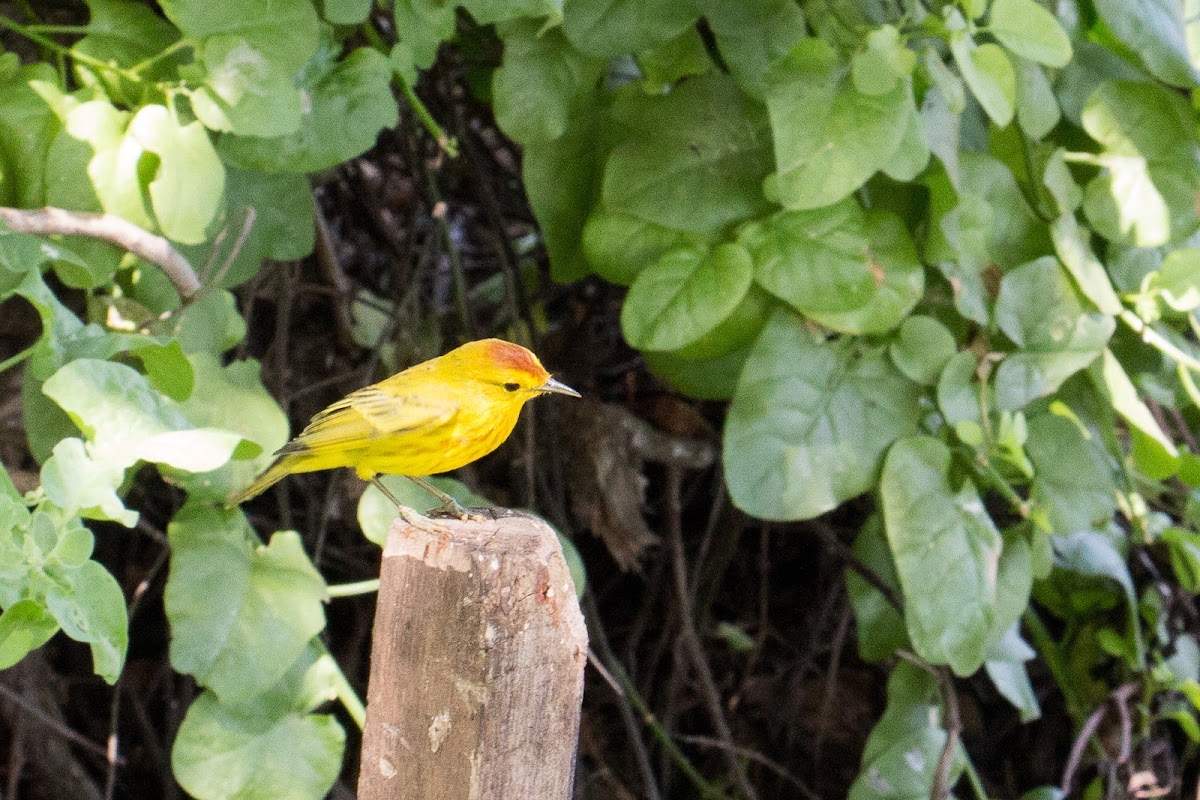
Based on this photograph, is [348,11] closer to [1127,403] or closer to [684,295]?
[684,295]

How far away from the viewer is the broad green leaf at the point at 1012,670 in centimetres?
228

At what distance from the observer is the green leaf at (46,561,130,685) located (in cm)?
111

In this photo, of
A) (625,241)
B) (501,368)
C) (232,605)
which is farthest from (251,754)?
(625,241)

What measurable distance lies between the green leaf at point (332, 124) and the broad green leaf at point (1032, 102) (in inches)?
38.8

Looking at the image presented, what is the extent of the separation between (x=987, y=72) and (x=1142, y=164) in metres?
0.51

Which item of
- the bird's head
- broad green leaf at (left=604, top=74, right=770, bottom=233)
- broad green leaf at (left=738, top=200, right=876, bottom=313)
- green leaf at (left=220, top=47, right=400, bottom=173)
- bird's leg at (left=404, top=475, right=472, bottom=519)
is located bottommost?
bird's leg at (left=404, top=475, right=472, bottom=519)

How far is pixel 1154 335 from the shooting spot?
6.84ft

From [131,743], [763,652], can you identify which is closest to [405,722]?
[131,743]

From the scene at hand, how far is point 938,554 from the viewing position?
1.99 metres

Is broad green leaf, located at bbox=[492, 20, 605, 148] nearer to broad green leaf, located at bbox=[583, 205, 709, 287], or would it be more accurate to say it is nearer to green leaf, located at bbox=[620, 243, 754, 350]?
broad green leaf, located at bbox=[583, 205, 709, 287]

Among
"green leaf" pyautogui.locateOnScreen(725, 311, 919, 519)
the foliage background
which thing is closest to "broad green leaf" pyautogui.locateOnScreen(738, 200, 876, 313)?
the foliage background

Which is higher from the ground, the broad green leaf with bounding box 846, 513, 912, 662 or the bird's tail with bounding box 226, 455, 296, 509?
the bird's tail with bounding box 226, 455, 296, 509

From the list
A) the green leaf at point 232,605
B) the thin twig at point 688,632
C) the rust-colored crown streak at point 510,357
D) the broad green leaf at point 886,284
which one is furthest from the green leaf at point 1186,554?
the green leaf at point 232,605

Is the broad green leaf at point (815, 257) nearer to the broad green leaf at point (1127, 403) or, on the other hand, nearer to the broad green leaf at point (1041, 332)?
the broad green leaf at point (1041, 332)
